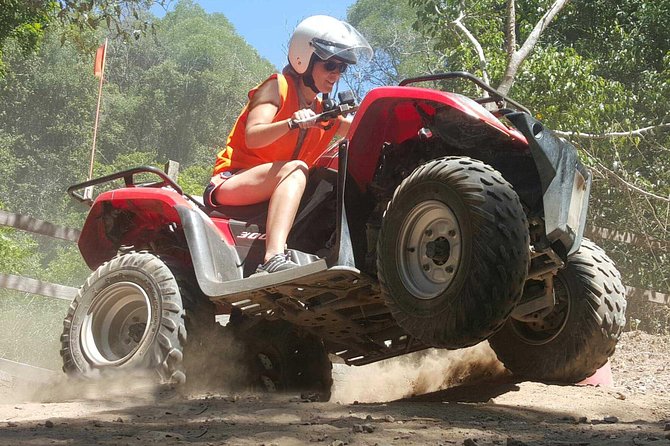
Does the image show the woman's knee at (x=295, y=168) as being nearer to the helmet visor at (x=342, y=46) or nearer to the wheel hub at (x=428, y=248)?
the helmet visor at (x=342, y=46)

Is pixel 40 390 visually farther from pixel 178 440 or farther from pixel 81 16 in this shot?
pixel 81 16

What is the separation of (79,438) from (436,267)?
5.22 ft

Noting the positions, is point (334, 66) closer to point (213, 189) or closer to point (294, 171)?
point (294, 171)

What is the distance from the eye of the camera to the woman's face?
4969 mm

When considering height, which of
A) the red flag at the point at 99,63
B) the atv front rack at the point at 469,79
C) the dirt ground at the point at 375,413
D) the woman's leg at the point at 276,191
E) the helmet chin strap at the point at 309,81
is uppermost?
the red flag at the point at 99,63

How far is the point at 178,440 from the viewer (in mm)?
3018

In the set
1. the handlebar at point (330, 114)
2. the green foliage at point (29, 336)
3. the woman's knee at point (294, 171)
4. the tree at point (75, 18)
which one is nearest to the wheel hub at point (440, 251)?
the handlebar at point (330, 114)

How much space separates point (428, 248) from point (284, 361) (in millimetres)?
1661

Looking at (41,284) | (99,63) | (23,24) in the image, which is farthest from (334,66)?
(23,24)

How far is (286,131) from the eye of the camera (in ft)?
15.5

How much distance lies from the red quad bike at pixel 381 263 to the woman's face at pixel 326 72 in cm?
50

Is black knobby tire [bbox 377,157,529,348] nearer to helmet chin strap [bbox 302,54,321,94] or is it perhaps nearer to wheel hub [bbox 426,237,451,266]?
wheel hub [bbox 426,237,451,266]

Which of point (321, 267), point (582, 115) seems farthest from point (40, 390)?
point (582, 115)

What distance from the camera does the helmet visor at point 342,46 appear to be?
484 centimetres
